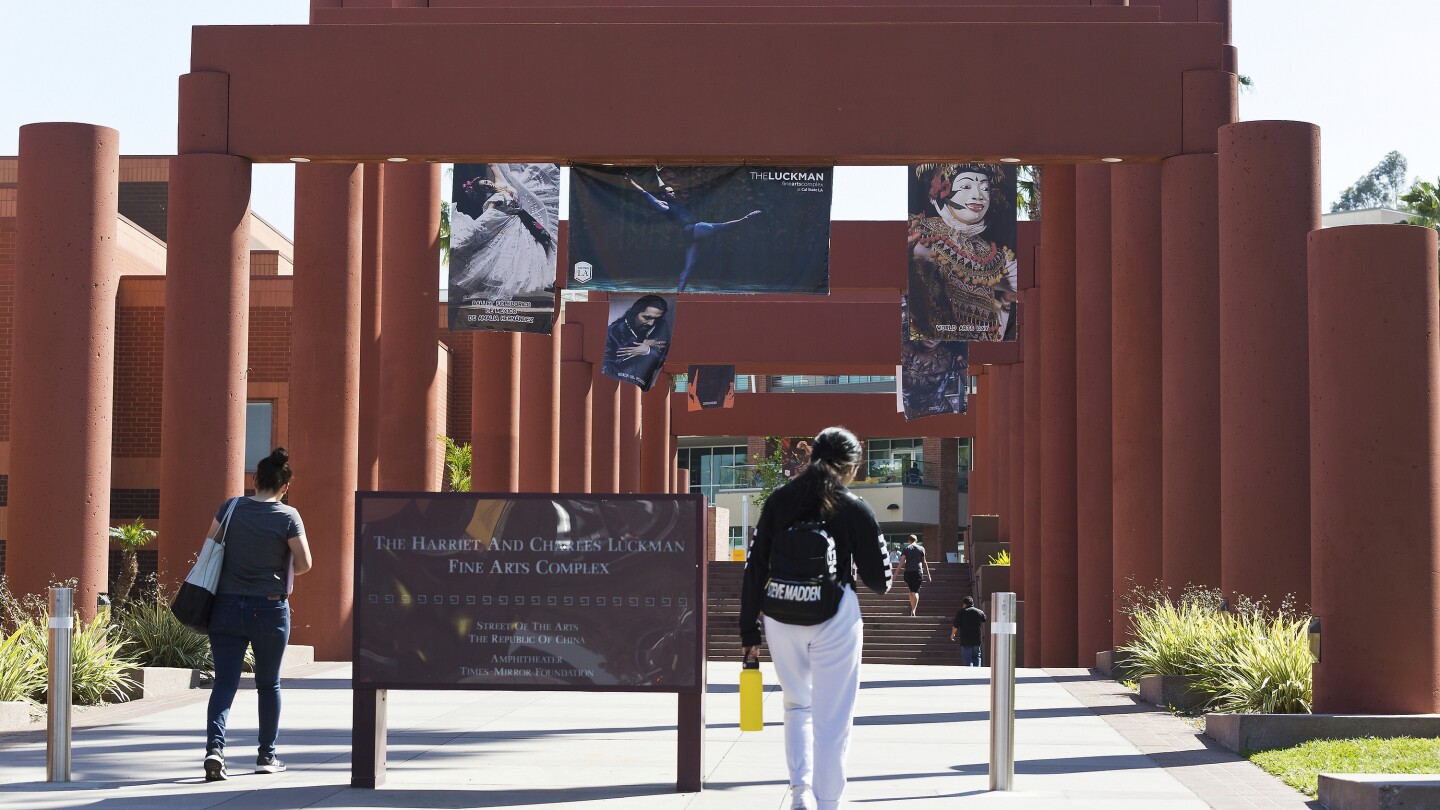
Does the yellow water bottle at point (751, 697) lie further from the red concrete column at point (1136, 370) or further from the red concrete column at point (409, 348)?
the red concrete column at point (409, 348)

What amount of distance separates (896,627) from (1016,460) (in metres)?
4.39

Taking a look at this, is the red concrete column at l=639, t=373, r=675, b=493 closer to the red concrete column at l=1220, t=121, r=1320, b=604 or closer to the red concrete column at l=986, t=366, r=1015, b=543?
the red concrete column at l=986, t=366, r=1015, b=543

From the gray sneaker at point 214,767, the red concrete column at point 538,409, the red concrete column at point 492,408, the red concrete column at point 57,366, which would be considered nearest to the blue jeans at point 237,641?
the gray sneaker at point 214,767

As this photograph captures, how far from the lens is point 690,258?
16031 mm

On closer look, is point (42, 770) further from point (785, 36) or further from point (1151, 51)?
point (1151, 51)

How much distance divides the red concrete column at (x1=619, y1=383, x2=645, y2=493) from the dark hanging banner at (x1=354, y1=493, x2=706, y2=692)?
31400mm

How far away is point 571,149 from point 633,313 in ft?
22.9

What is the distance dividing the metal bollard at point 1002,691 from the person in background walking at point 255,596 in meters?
3.57

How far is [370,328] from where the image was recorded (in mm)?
21906

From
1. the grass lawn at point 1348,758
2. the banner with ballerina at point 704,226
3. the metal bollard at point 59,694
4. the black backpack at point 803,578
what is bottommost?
the grass lawn at point 1348,758

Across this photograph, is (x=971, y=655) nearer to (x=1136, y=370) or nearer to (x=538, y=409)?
(x=538, y=409)

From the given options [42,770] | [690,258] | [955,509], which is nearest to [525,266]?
[690,258]

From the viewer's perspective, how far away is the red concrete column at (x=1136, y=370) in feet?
57.7

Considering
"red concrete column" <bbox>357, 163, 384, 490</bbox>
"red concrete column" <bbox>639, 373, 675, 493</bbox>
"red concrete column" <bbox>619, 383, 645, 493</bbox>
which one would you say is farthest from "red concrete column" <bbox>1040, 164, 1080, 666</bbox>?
"red concrete column" <bbox>639, 373, 675, 493</bbox>
